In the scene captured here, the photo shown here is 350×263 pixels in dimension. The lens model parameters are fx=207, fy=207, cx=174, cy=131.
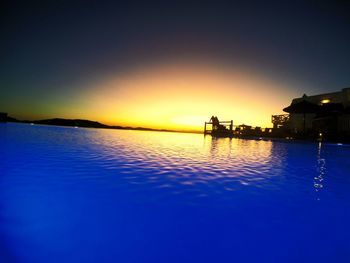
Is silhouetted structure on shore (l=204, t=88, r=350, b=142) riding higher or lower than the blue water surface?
higher

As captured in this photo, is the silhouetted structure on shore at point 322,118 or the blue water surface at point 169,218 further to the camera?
the silhouetted structure on shore at point 322,118

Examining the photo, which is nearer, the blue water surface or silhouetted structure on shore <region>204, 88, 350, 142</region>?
the blue water surface

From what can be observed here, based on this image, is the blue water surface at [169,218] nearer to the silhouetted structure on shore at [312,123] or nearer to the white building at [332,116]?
the silhouetted structure on shore at [312,123]

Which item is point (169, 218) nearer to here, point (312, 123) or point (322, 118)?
point (322, 118)

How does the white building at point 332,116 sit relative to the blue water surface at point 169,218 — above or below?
above

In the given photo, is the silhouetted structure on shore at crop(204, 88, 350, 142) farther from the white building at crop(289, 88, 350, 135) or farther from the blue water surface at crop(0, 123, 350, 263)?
the blue water surface at crop(0, 123, 350, 263)

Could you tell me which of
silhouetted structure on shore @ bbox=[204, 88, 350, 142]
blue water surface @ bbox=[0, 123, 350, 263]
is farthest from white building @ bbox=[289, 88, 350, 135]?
blue water surface @ bbox=[0, 123, 350, 263]

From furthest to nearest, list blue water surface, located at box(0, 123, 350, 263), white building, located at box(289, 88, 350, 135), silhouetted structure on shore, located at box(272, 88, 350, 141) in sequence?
white building, located at box(289, 88, 350, 135), silhouetted structure on shore, located at box(272, 88, 350, 141), blue water surface, located at box(0, 123, 350, 263)

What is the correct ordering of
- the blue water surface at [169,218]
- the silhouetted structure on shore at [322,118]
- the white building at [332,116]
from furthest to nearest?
the white building at [332,116]
the silhouetted structure on shore at [322,118]
the blue water surface at [169,218]

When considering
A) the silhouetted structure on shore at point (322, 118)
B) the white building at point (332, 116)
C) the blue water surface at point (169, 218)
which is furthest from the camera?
the white building at point (332, 116)

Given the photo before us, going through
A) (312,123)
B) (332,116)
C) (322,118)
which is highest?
(332,116)

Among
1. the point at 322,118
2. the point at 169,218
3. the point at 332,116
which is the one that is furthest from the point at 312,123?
the point at 169,218

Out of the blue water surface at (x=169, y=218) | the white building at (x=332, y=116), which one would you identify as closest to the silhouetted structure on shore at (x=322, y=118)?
the white building at (x=332, y=116)

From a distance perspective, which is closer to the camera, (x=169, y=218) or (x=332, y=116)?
(x=169, y=218)
